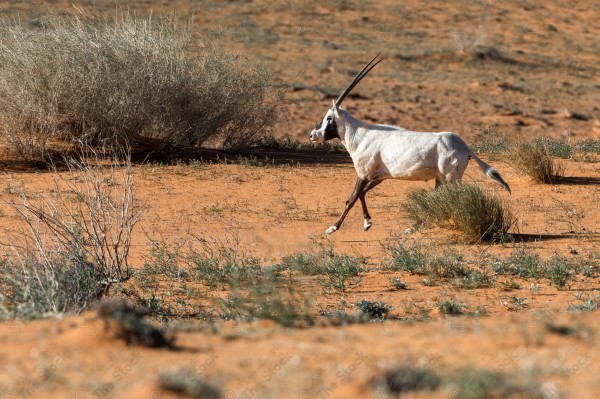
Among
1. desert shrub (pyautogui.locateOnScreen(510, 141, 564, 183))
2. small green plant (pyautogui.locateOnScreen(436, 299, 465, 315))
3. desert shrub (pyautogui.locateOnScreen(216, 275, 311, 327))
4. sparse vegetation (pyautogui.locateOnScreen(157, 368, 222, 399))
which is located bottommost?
desert shrub (pyautogui.locateOnScreen(510, 141, 564, 183))

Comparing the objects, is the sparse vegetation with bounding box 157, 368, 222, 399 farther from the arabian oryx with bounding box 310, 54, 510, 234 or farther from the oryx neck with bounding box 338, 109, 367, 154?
the oryx neck with bounding box 338, 109, 367, 154

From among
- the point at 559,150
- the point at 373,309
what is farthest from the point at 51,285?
the point at 559,150

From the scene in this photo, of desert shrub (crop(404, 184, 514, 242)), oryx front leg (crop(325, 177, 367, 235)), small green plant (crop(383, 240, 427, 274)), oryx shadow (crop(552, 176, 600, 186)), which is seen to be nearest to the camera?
small green plant (crop(383, 240, 427, 274))

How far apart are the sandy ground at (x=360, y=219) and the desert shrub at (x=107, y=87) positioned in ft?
2.70

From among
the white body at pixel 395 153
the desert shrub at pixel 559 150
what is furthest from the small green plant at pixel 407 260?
the desert shrub at pixel 559 150

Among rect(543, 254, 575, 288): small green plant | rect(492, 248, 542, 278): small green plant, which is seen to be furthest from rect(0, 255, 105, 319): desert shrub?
rect(543, 254, 575, 288): small green plant

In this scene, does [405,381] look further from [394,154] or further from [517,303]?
[394,154]

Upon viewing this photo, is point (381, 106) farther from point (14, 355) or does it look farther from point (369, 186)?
point (14, 355)

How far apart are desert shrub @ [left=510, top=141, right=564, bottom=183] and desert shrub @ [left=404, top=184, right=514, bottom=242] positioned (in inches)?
126

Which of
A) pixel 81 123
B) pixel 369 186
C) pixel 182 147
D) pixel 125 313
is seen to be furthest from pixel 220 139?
pixel 125 313

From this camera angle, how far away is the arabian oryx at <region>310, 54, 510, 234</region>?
9578 mm

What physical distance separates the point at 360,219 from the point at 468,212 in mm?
1906

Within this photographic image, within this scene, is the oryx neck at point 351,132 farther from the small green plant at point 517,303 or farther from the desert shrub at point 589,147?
the desert shrub at point 589,147

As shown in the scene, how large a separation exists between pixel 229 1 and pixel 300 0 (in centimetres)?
277
